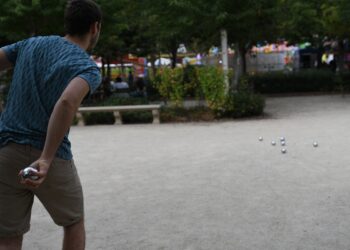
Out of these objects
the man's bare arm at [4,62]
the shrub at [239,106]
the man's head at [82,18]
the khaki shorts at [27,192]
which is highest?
the man's head at [82,18]

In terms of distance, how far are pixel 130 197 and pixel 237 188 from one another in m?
1.26

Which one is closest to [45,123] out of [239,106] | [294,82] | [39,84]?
[39,84]

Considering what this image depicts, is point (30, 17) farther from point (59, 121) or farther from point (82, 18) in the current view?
point (59, 121)

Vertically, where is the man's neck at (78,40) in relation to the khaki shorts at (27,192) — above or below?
above

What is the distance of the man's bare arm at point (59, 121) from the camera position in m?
2.61

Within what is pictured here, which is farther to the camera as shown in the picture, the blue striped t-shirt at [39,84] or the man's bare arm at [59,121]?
the blue striped t-shirt at [39,84]

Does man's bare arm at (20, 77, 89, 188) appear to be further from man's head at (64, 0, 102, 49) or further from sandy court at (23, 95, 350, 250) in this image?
sandy court at (23, 95, 350, 250)

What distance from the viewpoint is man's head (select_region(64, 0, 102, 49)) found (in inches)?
110

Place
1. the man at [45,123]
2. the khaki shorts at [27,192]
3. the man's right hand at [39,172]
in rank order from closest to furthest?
1. the man's right hand at [39,172]
2. the man at [45,123]
3. the khaki shorts at [27,192]

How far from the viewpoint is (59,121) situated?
2.63 metres

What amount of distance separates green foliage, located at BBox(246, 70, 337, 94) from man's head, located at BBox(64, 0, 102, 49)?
913 inches

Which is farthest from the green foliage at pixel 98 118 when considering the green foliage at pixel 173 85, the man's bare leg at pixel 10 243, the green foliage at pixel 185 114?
the man's bare leg at pixel 10 243

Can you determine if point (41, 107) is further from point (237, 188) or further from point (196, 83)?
point (196, 83)

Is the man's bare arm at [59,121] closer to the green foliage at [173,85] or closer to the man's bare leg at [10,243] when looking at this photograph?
the man's bare leg at [10,243]
